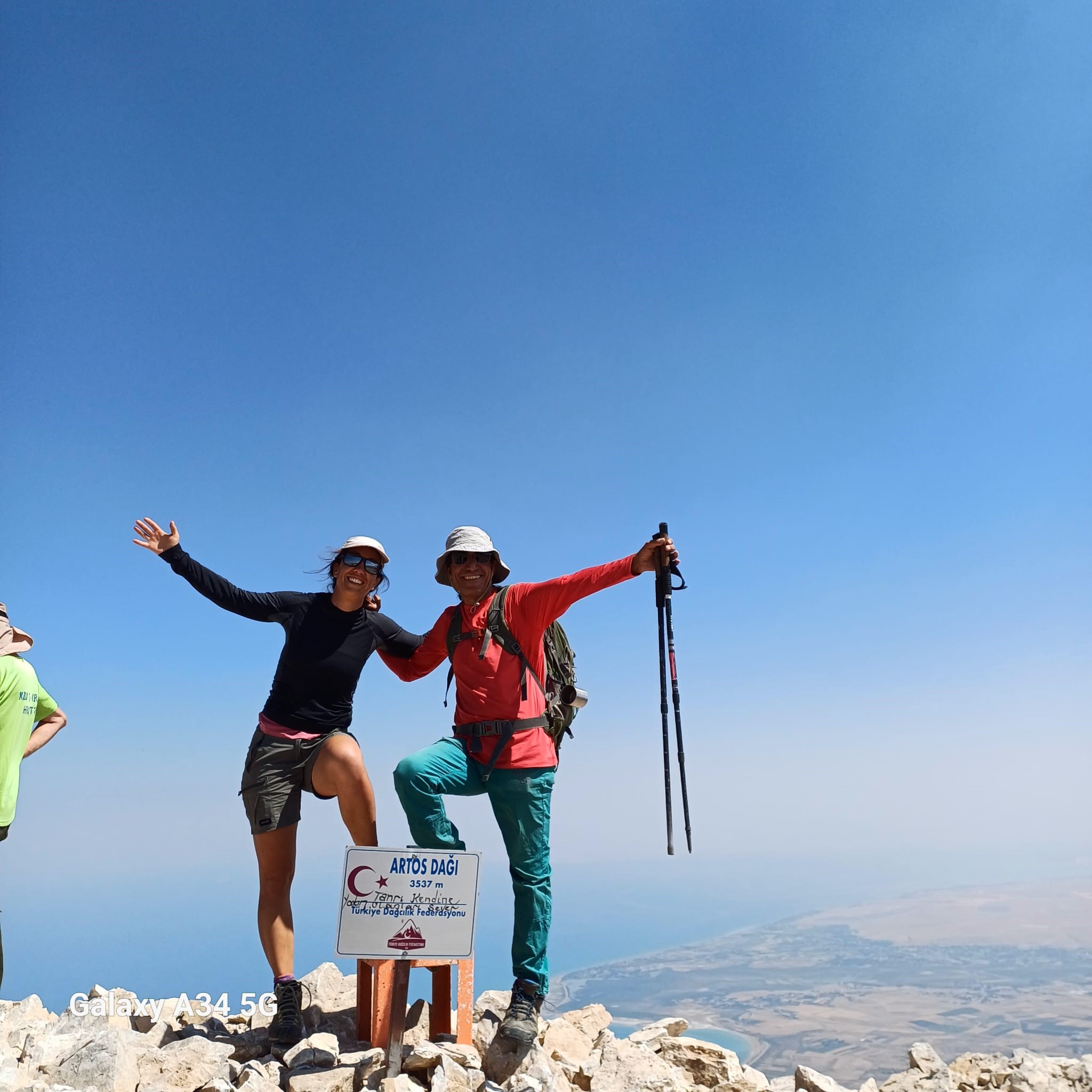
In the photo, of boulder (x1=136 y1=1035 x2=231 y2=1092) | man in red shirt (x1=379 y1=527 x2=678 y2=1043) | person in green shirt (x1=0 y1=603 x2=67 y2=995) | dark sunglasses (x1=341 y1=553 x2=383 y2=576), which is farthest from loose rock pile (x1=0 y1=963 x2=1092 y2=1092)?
dark sunglasses (x1=341 y1=553 x2=383 y2=576)

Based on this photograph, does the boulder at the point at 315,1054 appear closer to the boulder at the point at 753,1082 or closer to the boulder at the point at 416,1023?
the boulder at the point at 416,1023

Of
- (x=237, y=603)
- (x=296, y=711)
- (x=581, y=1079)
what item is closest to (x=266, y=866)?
(x=296, y=711)

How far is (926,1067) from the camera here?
618cm

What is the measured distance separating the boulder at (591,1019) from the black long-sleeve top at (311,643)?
3.29 m

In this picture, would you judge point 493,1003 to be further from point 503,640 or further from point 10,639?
point 10,639

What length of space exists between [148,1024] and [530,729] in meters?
4.48

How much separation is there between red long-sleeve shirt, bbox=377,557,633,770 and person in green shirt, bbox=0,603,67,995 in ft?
11.1

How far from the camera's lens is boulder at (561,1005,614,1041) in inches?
280

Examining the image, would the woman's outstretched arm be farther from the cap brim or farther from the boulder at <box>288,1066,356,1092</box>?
the boulder at <box>288,1066,356,1092</box>

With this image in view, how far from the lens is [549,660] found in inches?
285

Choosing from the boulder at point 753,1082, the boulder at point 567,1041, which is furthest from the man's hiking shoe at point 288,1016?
the boulder at point 753,1082

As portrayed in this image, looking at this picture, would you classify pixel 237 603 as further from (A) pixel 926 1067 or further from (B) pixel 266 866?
(A) pixel 926 1067

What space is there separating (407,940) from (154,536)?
3.87 metres

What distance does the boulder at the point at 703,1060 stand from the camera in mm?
6199
